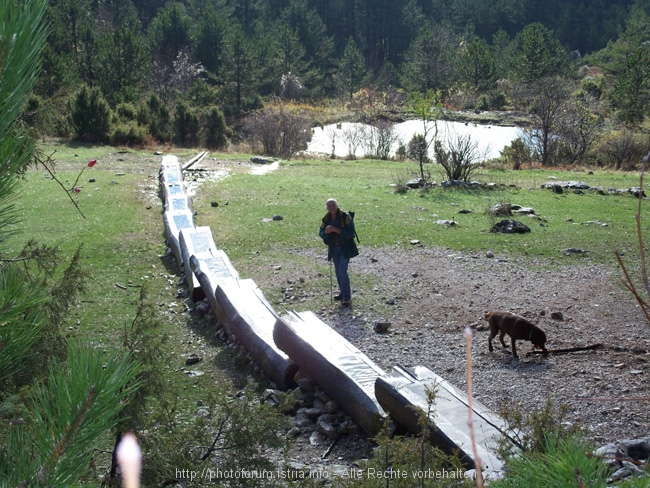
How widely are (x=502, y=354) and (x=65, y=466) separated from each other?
21.7 feet

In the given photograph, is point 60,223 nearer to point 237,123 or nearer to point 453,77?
point 237,123

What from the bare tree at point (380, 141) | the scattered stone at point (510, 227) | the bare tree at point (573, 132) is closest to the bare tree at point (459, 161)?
the scattered stone at point (510, 227)

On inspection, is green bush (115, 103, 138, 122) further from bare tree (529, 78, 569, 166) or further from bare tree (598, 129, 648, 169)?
bare tree (598, 129, 648, 169)

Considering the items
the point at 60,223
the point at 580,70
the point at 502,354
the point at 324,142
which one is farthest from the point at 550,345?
the point at 580,70

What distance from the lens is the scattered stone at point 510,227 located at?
43.9 ft

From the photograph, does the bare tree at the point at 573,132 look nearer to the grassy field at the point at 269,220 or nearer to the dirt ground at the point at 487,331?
the grassy field at the point at 269,220

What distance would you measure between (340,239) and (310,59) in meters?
55.9

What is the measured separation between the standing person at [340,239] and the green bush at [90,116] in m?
19.7

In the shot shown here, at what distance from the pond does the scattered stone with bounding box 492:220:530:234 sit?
9.20 m

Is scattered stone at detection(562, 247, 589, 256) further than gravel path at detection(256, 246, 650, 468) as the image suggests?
Yes

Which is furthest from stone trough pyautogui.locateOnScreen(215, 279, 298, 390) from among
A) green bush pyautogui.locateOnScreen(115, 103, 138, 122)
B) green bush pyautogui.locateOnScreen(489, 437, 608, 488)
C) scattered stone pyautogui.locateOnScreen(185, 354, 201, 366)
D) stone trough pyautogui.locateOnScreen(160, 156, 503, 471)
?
green bush pyautogui.locateOnScreen(115, 103, 138, 122)

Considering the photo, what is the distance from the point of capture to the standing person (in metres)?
9.20

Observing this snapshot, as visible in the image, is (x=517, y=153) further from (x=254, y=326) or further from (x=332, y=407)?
(x=332, y=407)

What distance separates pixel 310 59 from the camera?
62219mm
